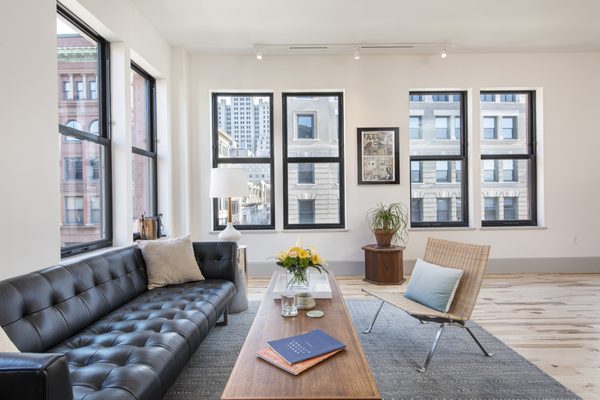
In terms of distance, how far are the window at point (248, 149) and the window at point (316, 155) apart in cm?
30

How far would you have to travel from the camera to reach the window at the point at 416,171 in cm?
495

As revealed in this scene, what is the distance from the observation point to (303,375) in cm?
133

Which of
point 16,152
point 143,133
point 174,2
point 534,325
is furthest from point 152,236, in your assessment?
point 534,325

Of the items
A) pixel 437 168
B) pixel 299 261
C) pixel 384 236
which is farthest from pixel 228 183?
pixel 437 168

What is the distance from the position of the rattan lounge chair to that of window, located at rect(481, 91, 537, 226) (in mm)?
2736

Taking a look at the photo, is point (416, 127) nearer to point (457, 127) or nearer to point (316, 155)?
point (457, 127)

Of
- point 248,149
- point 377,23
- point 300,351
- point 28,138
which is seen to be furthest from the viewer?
point 248,149

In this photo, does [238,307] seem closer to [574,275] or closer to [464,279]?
[464,279]

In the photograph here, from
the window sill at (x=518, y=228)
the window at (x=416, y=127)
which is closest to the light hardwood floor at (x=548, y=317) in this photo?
the window sill at (x=518, y=228)

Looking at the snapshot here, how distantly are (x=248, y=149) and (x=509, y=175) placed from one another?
12.9 feet

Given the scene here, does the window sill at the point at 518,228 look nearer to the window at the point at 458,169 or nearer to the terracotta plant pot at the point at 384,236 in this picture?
the window at the point at 458,169

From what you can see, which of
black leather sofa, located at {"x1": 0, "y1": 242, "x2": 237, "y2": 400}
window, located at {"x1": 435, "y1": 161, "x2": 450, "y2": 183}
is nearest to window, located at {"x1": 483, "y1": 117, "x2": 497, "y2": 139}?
window, located at {"x1": 435, "y1": 161, "x2": 450, "y2": 183}

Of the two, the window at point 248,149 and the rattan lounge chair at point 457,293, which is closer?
the rattan lounge chair at point 457,293

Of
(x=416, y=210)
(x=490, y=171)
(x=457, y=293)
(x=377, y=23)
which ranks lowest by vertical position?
(x=457, y=293)
